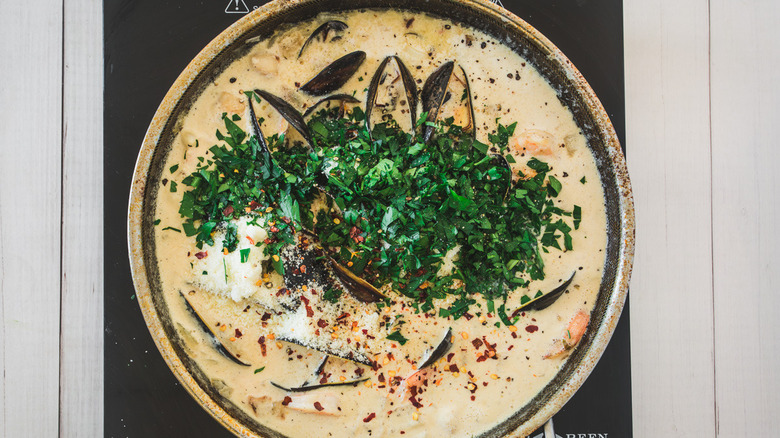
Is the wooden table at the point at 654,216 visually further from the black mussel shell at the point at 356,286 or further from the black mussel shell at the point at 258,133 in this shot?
the black mussel shell at the point at 356,286

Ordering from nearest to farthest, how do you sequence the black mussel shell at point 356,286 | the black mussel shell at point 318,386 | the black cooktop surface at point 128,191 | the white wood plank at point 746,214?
the black mussel shell at point 356,286
the black mussel shell at point 318,386
the black cooktop surface at point 128,191
the white wood plank at point 746,214

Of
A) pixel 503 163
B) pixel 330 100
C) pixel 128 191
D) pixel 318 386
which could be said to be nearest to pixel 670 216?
pixel 503 163

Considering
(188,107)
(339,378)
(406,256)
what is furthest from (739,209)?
(188,107)

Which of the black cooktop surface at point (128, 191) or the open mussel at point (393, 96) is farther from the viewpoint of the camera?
the black cooktop surface at point (128, 191)

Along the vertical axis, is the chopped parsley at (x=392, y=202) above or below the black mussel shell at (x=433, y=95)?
below

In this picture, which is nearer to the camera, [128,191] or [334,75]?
[334,75]

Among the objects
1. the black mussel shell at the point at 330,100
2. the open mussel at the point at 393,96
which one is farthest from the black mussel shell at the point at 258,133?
the open mussel at the point at 393,96

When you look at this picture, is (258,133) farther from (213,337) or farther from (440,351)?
(440,351)
